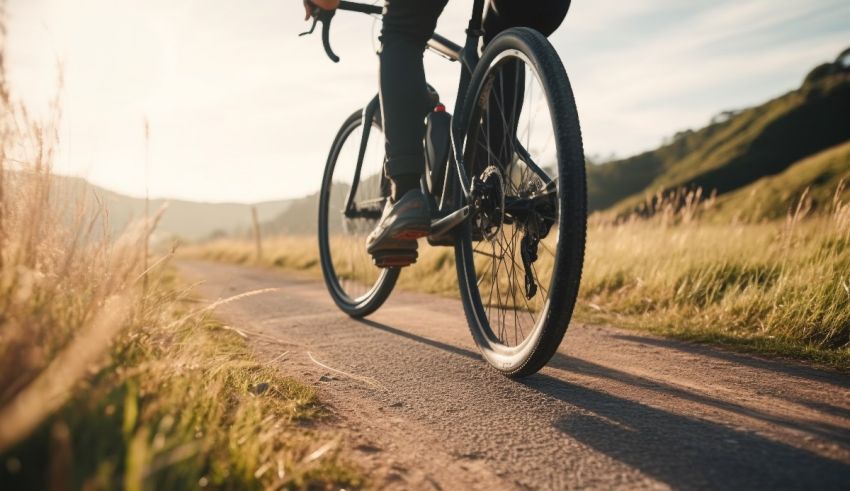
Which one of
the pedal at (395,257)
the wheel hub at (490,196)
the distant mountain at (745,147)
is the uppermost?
the distant mountain at (745,147)

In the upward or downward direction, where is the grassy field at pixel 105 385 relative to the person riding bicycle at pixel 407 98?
downward

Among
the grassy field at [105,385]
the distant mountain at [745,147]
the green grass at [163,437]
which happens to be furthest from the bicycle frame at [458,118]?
the distant mountain at [745,147]

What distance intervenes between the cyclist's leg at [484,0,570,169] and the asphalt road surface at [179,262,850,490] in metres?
0.95

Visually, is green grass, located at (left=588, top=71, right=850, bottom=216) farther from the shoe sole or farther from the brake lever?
the shoe sole

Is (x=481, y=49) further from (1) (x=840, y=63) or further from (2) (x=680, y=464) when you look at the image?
(1) (x=840, y=63)

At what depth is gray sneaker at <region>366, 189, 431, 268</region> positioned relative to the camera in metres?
2.61

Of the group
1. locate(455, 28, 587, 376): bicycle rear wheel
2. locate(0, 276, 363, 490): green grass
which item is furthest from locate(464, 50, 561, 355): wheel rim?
locate(0, 276, 363, 490): green grass

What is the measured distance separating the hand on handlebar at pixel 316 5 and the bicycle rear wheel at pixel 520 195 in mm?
1051

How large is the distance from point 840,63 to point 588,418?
126 meters

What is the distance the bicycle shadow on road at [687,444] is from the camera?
4.03 ft

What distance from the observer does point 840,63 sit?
327ft

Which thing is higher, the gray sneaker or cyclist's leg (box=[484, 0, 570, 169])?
cyclist's leg (box=[484, 0, 570, 169])

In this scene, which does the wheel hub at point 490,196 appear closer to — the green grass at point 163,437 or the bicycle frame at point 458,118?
the bicycle frame at point 458,118

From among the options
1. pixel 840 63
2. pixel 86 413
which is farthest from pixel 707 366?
pixel 840 63
